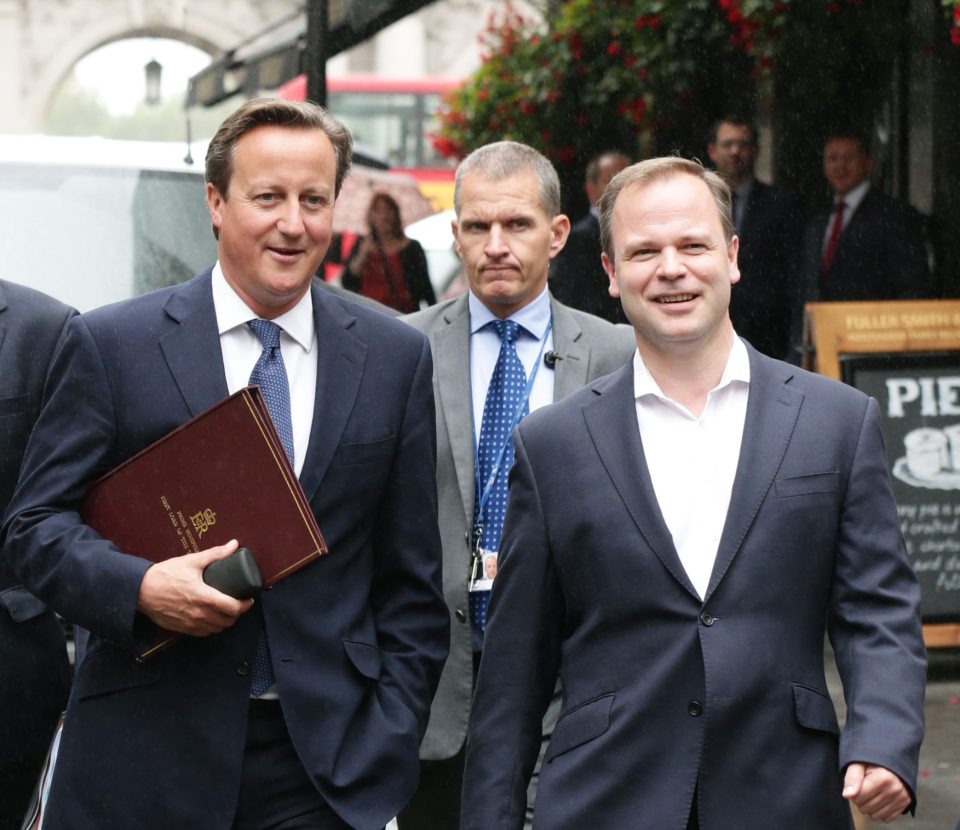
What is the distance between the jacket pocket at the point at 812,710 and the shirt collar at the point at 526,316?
6.44 ft

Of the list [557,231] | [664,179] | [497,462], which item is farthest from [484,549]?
[664,179]

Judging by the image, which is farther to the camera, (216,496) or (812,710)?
(216,496)

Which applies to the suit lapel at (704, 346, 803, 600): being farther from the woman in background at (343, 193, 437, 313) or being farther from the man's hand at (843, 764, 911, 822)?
the woman in background at (343, 193, 437, 313)

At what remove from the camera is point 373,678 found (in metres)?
3.72

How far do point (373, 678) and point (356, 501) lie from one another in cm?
35

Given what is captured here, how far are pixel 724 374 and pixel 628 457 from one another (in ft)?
0.82

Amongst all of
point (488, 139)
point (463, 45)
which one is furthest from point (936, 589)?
point (463, 45)

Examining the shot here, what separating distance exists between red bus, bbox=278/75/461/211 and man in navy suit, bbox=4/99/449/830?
23.9m

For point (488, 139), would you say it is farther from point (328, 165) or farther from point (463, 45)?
point (463, 45)

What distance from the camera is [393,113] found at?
28078mm

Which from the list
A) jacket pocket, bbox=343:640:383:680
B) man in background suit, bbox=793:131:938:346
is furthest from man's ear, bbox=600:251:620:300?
man in background suit, bbox=793:131:938:346

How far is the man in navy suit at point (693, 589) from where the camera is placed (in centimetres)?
328

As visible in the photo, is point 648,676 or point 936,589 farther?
point 936,589

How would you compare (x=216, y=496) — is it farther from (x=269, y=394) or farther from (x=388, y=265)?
(x=388, y=265)
